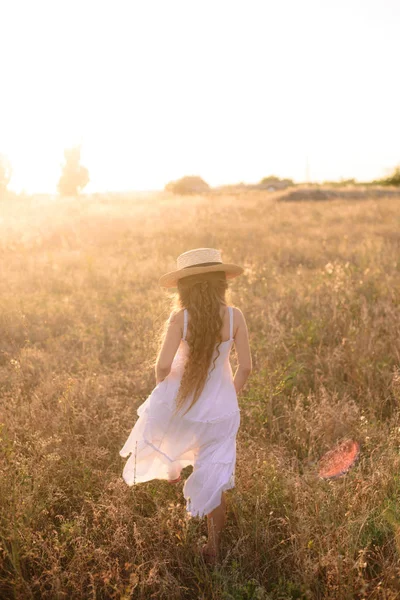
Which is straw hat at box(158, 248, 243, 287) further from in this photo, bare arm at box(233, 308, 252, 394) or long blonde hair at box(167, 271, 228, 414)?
bare arm at box(233, 308, 252, 394)

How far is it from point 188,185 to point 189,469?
120 feet

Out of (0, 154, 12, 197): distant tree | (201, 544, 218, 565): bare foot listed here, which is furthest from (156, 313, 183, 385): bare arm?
(0, 154, 12, 197): distant tree

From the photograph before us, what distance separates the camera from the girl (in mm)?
2553

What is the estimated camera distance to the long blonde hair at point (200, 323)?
2525mm

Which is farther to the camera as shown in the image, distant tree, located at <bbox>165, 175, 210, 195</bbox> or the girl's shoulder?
distant tree, located at <bbox>165, 175, 210, 195</bbox>

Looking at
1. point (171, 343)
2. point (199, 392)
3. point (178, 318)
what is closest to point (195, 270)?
point (178, 318)

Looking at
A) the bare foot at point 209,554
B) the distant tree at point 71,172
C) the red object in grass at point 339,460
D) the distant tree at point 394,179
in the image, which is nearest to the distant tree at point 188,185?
the distant tree at point 71,172

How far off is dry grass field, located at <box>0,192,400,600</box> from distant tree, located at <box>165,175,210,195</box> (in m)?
30.0

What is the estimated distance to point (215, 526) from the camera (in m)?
2.65

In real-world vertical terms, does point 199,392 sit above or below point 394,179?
below

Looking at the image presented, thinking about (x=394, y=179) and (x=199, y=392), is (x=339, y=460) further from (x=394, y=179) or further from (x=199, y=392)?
(x=394, y=179)

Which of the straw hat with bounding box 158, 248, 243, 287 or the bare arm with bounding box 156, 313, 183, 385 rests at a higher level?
the straw hat with bounding box 158, 248, 243, 287

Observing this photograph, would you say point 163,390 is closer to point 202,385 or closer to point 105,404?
point 202,385

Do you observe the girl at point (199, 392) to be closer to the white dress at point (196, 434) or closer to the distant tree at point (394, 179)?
the white dress at point (196, 434)
